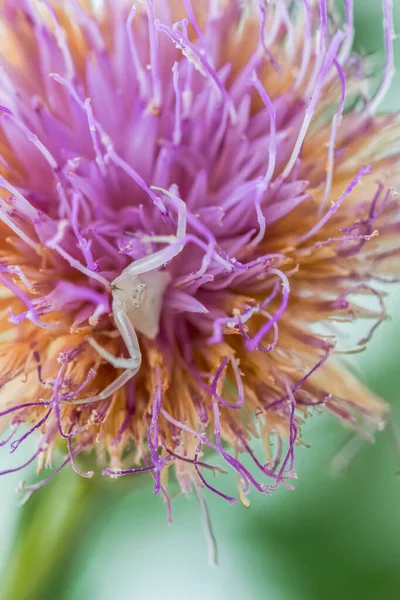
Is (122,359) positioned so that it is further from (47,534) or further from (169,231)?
(47,534)

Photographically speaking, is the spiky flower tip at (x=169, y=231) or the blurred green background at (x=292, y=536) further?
the blurred green background at (x=292, y=536)

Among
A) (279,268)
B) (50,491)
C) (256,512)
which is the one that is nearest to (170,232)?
(279,268)

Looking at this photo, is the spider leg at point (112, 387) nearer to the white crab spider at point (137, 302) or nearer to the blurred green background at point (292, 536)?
the white crab spider at point (137, 302)

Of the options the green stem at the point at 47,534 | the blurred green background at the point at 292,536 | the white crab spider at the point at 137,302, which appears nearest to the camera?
the white crab spider at the point at 137,302

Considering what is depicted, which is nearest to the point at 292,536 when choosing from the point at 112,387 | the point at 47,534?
the point at 47,534

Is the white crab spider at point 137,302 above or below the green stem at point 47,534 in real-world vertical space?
above

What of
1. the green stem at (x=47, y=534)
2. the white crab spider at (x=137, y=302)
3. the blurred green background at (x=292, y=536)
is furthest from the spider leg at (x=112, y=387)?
the blurred green background at (x=292, y=536)

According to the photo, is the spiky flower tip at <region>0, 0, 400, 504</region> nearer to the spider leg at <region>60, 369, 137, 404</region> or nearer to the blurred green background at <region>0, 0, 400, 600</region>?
the spider leg at <region>60, 369, 137, 404</region>
